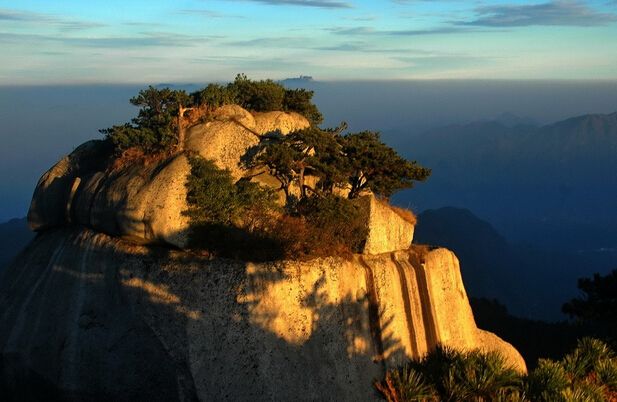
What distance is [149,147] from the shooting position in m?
35.5

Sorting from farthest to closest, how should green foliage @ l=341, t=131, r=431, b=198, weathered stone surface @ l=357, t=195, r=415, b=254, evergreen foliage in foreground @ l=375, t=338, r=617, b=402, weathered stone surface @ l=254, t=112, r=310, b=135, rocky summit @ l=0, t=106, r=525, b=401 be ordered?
1. weathered stone surface @ l=254, t=112, r=310, b=135
2. green foliage @ l=341, t=131, r=431, b=198
3. weathered stone surface @ l=357, t=195, r=415, b=254
4. rocky summit @ l=0, t=106, r=525, b=401
5. evergreen foliage in foreground @ l=375, t=338, r=617, b=402

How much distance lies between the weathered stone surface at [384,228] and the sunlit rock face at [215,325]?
0.76 m

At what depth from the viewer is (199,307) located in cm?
2822

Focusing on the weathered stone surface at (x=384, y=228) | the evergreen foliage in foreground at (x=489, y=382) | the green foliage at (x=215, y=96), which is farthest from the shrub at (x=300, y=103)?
the evergreen foliage in foreground at (x=489, y=382)

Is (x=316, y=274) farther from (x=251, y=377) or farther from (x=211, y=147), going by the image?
(x=211, y=147)

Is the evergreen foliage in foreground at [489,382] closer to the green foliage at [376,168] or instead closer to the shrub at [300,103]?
the green foliage at [376,168]

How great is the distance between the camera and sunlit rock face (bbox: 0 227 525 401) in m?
27.9

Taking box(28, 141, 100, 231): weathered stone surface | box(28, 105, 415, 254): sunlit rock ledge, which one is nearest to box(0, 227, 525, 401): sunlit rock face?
box(28, 105, 415, 254): sunlit rock ledge

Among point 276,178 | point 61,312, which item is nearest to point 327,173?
point 276,178

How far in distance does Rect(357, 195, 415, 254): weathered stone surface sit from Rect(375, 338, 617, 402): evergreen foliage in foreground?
13849mm

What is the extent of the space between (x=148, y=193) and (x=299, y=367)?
41.2ft

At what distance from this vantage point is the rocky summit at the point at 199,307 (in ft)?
91.9

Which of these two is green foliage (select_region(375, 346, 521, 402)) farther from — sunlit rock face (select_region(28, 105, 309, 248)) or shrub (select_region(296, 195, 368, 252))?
sunlit rock face (select_region(28, 105, 309, 248))

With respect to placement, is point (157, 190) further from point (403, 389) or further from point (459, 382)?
point (459, 382)
